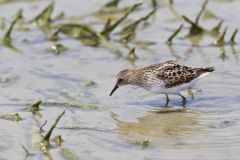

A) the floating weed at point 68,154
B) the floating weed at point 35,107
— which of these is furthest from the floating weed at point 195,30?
the floating weed at point 68,154

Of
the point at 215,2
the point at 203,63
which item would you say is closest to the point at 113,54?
the point at 203,63

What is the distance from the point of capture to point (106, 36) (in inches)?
601

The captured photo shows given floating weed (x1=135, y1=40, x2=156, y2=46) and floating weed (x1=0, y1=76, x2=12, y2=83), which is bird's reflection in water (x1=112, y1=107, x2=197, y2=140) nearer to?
floating weed (x1=0, y1=76, x2=12, y2=83)

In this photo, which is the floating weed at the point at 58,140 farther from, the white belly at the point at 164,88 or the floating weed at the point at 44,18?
the floating weed at the point at 44,18

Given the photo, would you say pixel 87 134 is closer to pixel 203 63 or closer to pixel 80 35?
pixel 203 63

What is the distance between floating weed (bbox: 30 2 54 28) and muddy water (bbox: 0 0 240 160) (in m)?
0.26

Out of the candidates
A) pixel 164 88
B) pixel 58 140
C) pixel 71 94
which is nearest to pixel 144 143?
pixel 58 140

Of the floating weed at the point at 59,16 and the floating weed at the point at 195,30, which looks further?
the floating weed at the point at 59,16

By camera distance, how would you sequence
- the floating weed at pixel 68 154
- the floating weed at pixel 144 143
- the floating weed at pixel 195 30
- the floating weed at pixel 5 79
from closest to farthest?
1. the floating weed at pixel 68 154
2. the floating weed at pixel 144 143
3. the floating weed at pixel 5 79
4. the floating weed at pixel 195 30

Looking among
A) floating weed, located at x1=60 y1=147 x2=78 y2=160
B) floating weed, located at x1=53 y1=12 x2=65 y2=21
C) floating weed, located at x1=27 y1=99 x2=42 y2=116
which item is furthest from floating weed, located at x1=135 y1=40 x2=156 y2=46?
floating weed, located at x1=60 y1=147 x2=78 y2=160

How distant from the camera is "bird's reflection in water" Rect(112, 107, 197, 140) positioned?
10188 mm

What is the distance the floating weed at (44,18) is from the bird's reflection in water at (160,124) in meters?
5.94

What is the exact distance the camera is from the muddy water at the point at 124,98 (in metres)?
9.51

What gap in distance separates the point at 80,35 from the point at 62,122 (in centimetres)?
525
